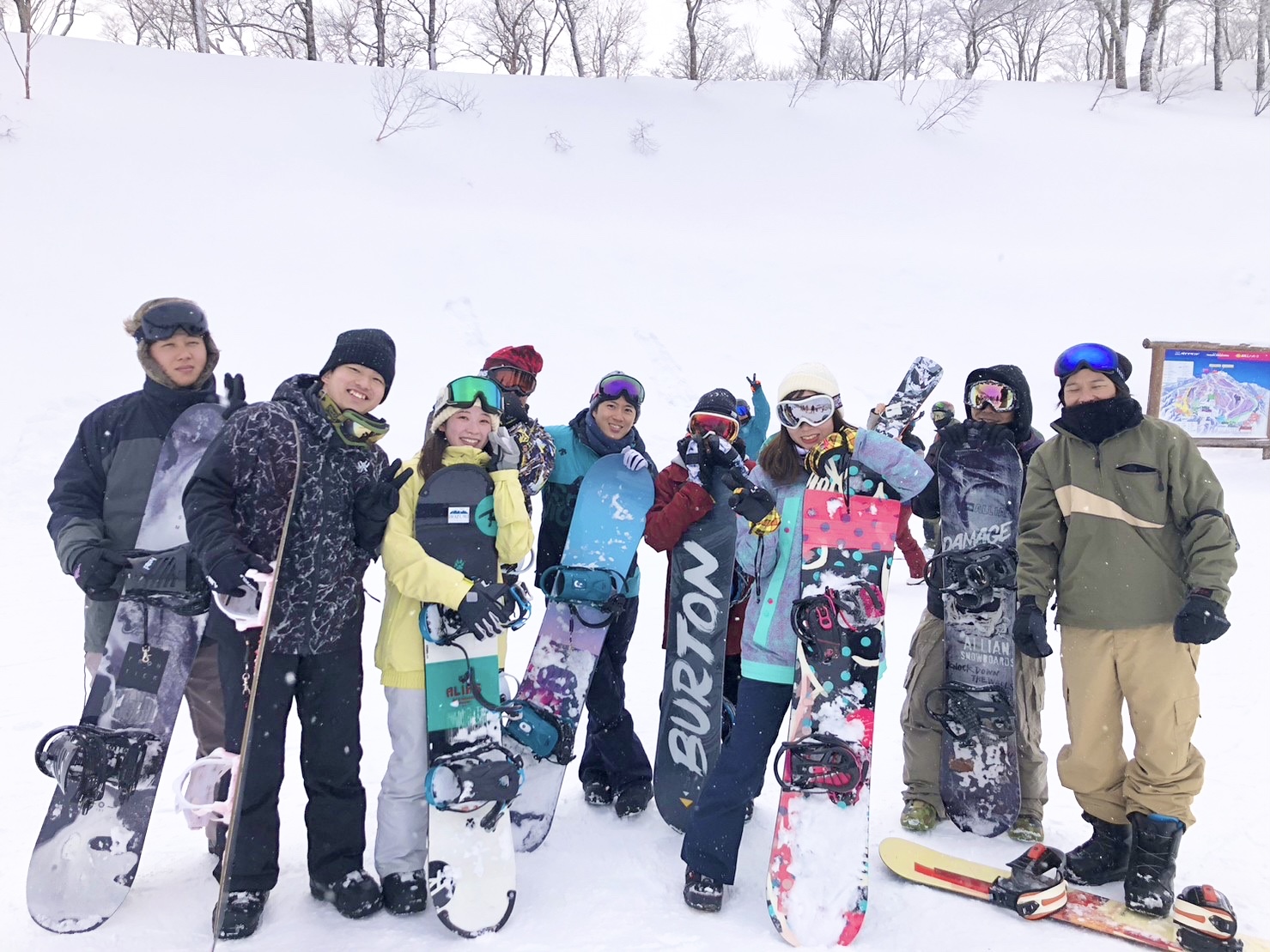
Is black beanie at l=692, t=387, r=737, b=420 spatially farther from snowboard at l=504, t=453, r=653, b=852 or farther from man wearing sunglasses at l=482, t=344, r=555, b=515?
man wearing sunglasses at l=482, t=344, r=555, b=515

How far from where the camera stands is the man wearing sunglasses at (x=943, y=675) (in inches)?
129

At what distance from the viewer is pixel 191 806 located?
2543 millimetres

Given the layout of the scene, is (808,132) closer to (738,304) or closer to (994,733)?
(738,304)

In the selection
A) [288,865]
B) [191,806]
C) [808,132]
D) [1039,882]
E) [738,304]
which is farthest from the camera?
[808,132]

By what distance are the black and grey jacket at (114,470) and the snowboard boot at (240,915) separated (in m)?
1.02

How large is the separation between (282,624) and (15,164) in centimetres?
1273

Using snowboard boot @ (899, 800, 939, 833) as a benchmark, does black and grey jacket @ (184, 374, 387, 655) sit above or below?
above

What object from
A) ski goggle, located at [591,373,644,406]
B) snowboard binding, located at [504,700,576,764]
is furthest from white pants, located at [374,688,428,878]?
ski goggle, located at [591,373,644,406]

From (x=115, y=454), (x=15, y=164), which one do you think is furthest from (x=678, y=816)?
(x=15, y=164)

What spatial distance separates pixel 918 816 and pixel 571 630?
Result: 1.56 meters

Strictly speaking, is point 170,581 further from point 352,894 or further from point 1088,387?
point 1088,387

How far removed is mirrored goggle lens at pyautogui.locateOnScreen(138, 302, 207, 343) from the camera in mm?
2797

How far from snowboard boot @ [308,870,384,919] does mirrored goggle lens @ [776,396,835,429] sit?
209 centimetres

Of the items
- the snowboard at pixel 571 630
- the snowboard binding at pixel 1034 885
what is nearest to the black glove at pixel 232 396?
the snowboard at pixel 571 630
